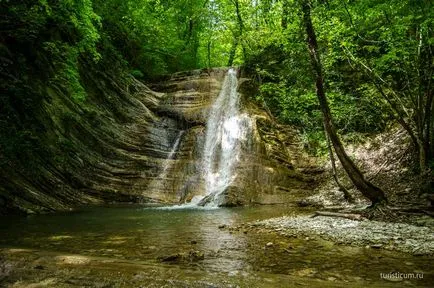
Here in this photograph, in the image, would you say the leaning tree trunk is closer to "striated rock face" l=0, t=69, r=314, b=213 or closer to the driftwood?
the driftwood

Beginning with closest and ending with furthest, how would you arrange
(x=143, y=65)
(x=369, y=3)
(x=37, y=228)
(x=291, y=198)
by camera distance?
(x=37, y=228)
(x=369, y=3)
(x=291, y=198)
(x=143, y=65)

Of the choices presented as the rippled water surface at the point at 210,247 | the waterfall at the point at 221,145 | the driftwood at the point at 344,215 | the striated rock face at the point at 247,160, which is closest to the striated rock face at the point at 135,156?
the striated rock face at the point at 247,160

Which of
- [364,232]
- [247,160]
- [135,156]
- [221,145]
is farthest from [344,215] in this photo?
[135,156]

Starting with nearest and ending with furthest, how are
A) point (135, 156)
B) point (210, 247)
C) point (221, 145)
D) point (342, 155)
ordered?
1. point (210, 247)
2. point (342, 155)
3. point (135, 156)
4. point (221, 145)

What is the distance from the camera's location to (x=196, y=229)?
8.94 metres

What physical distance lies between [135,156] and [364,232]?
1214 cm

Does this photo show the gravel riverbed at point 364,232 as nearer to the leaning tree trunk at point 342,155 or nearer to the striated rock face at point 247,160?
the leaning tree trunk at point 342,155

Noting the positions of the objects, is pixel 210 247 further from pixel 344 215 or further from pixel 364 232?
pixel 344 215

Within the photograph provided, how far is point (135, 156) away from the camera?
17641 mm

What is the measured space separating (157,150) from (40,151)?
6.70 meters

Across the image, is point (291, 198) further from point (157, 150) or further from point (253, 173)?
point (157, 150)

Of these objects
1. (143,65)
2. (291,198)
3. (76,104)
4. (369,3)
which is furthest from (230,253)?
(143,65)

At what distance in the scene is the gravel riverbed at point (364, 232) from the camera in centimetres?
648

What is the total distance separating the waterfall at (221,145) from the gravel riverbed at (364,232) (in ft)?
19.8
